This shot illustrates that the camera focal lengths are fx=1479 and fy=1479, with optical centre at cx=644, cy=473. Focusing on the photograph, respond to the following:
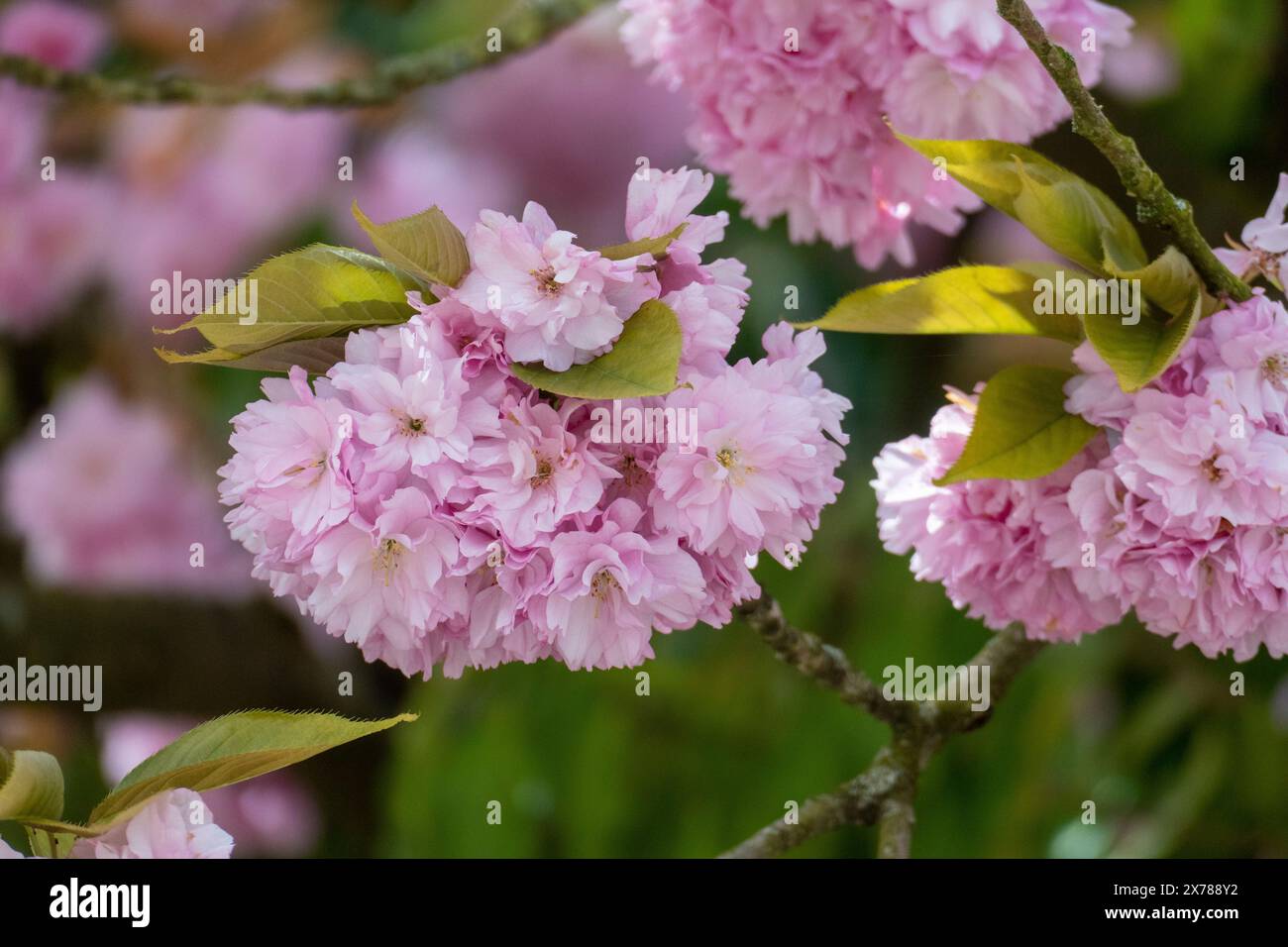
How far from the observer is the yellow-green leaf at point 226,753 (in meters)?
0.40

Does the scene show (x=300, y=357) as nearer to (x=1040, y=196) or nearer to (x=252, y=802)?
(x=1040, y=196)

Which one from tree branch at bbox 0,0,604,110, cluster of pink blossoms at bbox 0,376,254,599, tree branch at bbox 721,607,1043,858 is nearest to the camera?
tree branch at bbox 721,607,1043,858

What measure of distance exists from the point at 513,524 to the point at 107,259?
0.91 meters

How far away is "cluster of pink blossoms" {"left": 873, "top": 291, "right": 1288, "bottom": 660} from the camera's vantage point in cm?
40

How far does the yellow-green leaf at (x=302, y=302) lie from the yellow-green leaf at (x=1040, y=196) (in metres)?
0.16

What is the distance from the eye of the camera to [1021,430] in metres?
0.43

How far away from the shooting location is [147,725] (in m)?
1.20

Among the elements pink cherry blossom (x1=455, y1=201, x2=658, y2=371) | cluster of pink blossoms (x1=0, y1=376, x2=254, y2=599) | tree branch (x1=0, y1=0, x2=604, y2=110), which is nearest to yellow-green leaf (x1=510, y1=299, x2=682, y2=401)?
pink cherry blossom (x1=455, y1=201, x2=658, y2=371)

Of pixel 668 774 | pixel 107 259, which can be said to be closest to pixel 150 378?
pixel 107 259

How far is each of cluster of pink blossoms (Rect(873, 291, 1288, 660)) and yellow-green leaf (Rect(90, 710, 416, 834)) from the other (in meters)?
0.20

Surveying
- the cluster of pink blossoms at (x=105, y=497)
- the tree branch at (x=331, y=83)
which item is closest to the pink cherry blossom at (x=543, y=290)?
the tree branch at (x=331, y=83)

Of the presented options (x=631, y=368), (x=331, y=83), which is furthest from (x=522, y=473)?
(x=331, y=83)

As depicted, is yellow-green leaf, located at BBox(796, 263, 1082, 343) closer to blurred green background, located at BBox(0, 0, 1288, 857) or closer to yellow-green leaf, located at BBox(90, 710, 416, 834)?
yellow-green leaf, located at BBox(90, 710, 416, 834)
